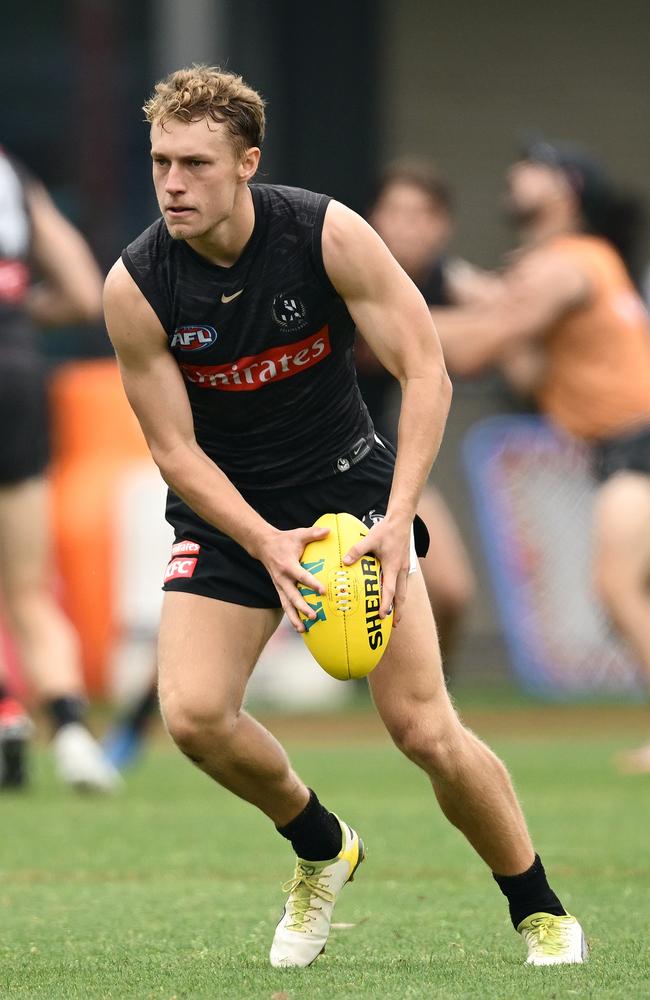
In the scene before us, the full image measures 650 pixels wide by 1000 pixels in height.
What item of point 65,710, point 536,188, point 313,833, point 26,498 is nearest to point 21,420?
point 26,498

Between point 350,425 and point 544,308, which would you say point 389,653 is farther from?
point 544,308

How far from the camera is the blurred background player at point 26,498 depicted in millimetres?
7645

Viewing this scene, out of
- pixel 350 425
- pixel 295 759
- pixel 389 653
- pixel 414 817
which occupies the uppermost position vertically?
pixel 350 425

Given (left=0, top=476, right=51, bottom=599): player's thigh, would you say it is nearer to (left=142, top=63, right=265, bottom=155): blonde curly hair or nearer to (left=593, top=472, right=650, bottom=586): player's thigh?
(left=593, top=472, right=650, bottom=586): player's thigh

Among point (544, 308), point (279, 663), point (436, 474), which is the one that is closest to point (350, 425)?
point (544, 308)

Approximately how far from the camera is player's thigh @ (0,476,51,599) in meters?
7.84

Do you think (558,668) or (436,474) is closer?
(558,668)

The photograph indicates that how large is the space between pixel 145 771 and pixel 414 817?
1989 mm

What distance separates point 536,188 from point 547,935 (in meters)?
5.09

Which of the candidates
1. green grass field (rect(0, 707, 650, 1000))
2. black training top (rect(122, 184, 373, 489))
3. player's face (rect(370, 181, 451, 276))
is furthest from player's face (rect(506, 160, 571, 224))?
black training top (rect(122, 184, 373, 489))

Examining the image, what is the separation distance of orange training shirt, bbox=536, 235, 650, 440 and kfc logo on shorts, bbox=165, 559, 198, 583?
427 centimetres

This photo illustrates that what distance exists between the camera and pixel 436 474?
15000 mm

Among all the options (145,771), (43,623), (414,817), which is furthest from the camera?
(145,771)

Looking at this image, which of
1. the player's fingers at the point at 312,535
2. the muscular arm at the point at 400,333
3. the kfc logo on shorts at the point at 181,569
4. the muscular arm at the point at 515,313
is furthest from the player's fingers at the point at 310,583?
the muscular arm at the point at 515,313
